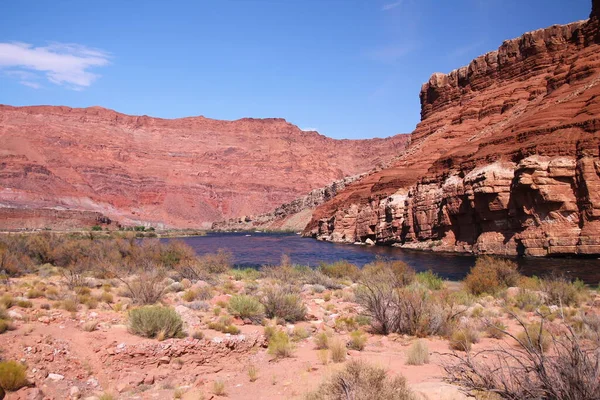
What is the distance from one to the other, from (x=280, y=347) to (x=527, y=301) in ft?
26.0

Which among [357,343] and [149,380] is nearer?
[149,380]

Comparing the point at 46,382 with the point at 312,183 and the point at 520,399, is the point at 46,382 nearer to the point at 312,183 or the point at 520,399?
the point at 520,399

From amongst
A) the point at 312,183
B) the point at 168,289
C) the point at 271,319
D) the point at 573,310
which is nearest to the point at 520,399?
the point at 271,319

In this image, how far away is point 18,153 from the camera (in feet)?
418

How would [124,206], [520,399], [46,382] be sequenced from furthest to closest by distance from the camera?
[124,206], [46,382], [520,399]

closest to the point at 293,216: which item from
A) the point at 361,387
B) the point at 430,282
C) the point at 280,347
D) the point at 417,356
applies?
the point at 430,282

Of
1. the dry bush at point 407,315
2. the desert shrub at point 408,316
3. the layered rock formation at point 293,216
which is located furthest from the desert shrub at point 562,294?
the layered rock formation at point 293,216

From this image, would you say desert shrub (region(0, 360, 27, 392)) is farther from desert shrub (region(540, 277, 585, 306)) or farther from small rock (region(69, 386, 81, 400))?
desert shrub (region(540, 277, 585, 306))

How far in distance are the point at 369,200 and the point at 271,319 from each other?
46078mm

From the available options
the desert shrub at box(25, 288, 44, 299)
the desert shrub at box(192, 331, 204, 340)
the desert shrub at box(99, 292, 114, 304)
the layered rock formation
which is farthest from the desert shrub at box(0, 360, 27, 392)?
the layered rock formation

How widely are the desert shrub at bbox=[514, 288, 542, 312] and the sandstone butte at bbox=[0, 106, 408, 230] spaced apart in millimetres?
88248

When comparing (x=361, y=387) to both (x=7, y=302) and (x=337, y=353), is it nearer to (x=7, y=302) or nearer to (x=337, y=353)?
(x=337, y=353)

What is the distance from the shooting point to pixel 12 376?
17.7 feet

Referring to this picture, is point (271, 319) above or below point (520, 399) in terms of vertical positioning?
below
